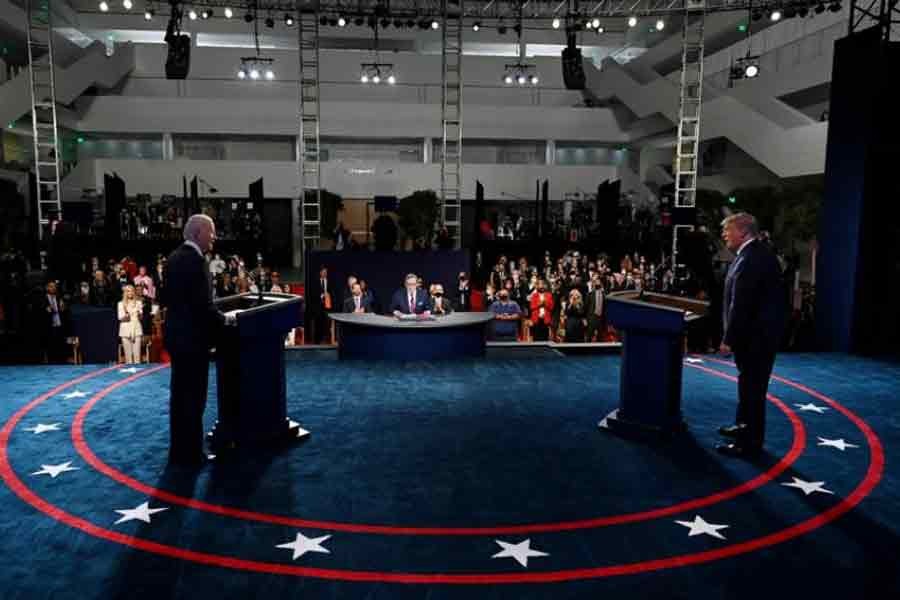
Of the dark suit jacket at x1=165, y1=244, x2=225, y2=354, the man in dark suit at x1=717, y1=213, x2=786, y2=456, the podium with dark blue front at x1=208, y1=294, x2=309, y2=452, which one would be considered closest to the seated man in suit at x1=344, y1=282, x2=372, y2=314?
the podium with dark blue front at x1=208, y1=294, x2=309, y2=452

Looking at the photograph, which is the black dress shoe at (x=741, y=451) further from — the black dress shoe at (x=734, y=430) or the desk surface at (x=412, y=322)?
the desk surface at (x=412, y=322)

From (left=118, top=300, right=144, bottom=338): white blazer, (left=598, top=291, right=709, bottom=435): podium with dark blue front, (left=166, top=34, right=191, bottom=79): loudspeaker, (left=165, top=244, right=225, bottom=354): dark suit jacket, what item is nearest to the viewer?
(left=165, top=244, right=225, bottom=354): dark suit jacket

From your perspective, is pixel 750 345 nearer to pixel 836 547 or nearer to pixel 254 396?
pixel 836 547

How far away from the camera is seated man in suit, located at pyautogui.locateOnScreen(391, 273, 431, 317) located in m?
9.20

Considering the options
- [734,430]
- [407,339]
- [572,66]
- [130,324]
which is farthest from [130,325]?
[572,66]

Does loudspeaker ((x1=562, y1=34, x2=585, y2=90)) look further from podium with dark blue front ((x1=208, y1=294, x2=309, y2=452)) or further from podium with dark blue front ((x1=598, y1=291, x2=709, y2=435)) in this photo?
podium with dark blue front ((x1=208, y1=294, x2=309, y2=452))

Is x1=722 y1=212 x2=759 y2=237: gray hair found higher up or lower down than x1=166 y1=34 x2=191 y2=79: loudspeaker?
lower down

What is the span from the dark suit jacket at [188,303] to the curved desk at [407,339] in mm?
3821

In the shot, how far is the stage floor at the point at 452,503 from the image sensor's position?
3211 millimetres

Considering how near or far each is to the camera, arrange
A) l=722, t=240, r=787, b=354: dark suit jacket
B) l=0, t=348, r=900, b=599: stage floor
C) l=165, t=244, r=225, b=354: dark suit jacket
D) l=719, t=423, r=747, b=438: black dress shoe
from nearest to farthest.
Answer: l=0, t=348, r=900, b=599: stage floor, l=165, t=244, r=225, b=354: dark suit jacket, l=722, t=240, r=787, b=354: dark suit jacket, l=719, t=423, r=747, b=438: black dress shoe

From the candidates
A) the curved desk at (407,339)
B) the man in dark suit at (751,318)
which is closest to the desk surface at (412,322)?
the curved desk at (407,339)

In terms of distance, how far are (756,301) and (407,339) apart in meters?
4.53

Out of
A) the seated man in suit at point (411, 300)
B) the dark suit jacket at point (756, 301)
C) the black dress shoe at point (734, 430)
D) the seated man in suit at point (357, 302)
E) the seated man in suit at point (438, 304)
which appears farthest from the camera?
the seated man in suit at point (357, 302)

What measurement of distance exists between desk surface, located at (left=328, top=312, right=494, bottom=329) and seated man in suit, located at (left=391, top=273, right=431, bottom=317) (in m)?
0.41
